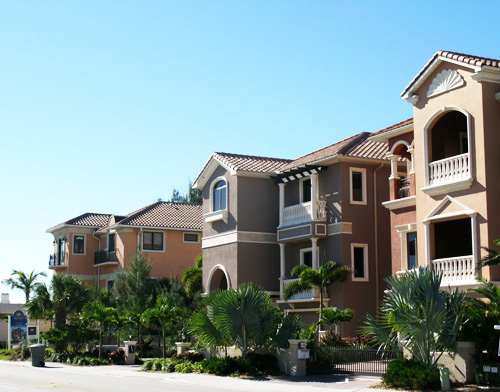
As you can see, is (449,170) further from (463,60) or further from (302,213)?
(302,213)

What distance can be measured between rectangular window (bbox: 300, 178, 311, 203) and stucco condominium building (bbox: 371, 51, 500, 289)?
730 cm

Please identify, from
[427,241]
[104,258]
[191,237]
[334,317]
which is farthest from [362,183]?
[104,258]

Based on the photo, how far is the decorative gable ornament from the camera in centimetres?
2617

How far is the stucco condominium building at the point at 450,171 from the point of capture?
24859 mm

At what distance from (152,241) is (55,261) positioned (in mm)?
10570

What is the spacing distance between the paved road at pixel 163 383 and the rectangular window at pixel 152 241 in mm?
21910

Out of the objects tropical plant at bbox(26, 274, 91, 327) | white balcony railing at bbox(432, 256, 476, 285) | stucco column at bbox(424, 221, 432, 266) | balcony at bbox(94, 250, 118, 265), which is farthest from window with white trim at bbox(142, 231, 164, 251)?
white balcony railing at bbox(432, 256, 476, 285)

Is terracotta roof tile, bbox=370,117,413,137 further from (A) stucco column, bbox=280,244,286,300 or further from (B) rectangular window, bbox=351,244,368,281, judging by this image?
(A) stucco column, bbox=280,244,286,300

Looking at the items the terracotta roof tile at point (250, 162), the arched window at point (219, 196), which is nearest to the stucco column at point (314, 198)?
the terracotta roof tile at point (250, 162)

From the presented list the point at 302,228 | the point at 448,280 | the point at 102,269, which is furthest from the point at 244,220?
the point at 102,269

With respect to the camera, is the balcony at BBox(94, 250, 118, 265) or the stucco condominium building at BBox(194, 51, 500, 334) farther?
the balcony at BBox(94, 250, 118, 265)

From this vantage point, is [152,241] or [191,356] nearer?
[191,356]

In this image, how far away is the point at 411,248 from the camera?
29266mm

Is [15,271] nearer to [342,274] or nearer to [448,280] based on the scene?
[342,274]
